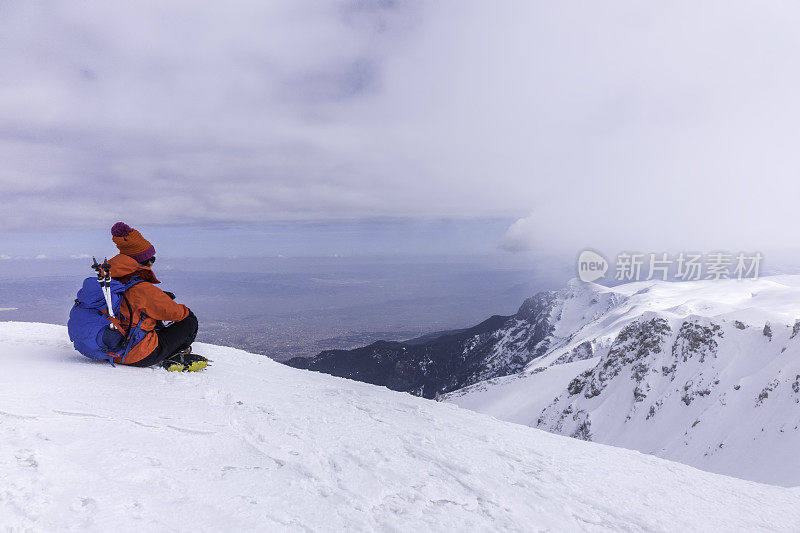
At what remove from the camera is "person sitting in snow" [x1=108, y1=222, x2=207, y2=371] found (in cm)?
684

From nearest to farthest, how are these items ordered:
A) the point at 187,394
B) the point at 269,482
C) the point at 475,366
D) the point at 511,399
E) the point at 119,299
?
the point at 269,482 → the point at 187,394 → the point at 119,299 → the point at 511,399 → the point at 475,366

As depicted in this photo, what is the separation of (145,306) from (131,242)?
125cm

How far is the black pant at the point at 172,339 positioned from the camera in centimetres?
725

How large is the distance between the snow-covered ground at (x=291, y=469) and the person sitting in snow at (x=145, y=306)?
1.36 feet

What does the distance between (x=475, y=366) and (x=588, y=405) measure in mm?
141664

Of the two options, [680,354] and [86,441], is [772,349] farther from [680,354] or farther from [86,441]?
[86,441]

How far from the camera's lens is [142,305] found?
682 cm

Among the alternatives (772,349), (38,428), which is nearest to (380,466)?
(38,428)

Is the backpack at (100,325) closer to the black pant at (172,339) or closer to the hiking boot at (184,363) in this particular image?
the black pant at (172,339)

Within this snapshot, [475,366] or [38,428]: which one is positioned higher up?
[38,428]

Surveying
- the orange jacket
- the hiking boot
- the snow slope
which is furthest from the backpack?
the snow slope

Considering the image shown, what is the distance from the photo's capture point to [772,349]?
40.2 metres

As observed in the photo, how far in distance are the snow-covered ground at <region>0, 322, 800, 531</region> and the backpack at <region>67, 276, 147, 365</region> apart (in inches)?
14.2

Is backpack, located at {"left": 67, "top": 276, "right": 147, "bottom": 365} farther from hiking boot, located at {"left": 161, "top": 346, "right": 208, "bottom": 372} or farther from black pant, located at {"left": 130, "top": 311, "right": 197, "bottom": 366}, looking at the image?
hiking boot, located at {"left": 161, "top": 346, "right": 208, "bottom": 372}
